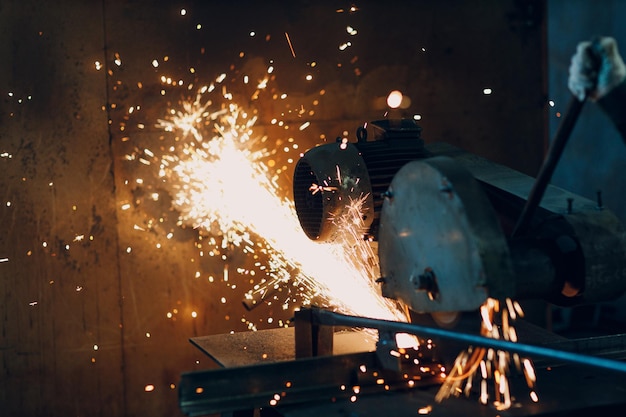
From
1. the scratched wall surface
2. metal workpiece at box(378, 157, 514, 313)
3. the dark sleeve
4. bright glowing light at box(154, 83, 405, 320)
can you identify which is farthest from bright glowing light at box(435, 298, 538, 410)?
the scratched wall surface

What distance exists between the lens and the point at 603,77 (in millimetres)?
1533

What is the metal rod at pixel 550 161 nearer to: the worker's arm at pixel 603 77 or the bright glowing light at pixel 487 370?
the worker's arm at pixel 603 77

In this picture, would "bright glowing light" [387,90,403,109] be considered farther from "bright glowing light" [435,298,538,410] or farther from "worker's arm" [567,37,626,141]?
"worker's arm" [567,37,626,141]

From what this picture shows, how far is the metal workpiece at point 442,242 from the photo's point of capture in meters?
1.75

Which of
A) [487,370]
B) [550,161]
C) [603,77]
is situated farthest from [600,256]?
[603,77]

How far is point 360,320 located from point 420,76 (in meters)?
2.22

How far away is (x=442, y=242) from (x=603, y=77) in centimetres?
51

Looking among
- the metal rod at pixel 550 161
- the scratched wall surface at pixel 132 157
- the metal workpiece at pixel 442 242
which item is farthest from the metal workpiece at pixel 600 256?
the scratched wall surface at pixel 132 157

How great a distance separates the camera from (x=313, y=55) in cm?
382

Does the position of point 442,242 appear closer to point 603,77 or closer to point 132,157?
point 603,77

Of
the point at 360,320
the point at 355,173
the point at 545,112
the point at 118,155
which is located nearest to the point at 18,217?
the point at 118,155

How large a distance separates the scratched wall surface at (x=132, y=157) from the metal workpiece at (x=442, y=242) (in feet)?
5.71

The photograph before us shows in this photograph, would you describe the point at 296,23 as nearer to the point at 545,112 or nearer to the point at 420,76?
the point at 420,76

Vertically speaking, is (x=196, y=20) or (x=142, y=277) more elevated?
(x=196, y=20)
